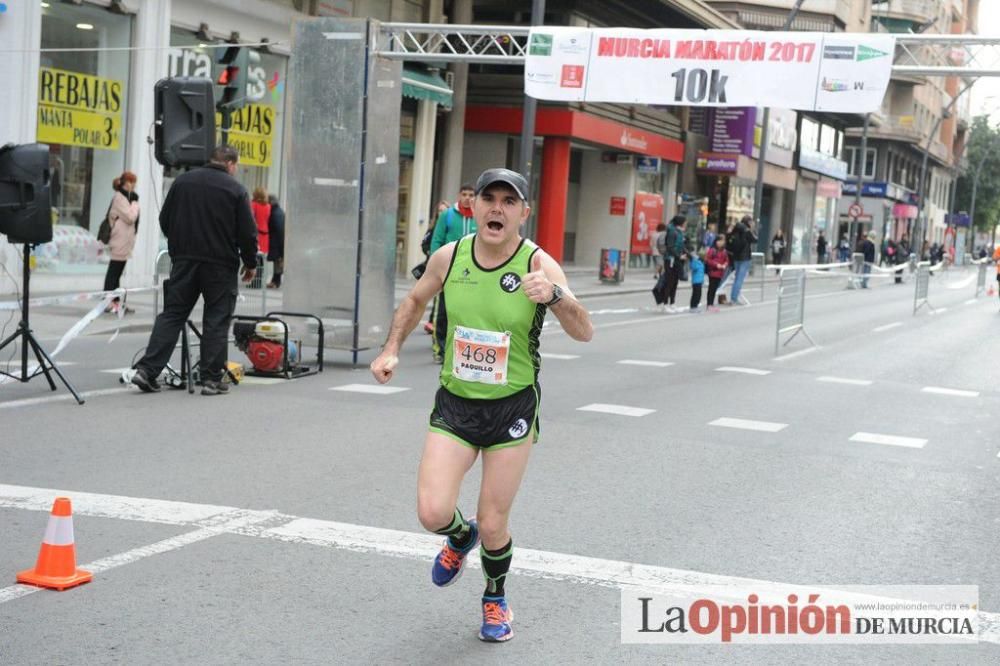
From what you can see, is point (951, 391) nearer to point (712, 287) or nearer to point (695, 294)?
point (695, 294)

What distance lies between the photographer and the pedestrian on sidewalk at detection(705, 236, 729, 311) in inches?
964

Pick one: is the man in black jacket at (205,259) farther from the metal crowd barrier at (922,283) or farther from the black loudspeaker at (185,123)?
the metal crowd barrier at (922,283)

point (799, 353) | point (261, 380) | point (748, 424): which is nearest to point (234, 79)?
point (261, 380)

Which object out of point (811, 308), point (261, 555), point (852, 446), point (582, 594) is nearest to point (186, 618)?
point (261, 555)

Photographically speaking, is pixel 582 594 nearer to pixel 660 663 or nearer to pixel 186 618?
pixel 660 663

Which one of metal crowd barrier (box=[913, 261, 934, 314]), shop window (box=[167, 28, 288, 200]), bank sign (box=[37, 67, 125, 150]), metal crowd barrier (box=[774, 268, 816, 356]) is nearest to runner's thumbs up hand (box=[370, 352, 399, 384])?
metal crowd barrier (box=[774, 268, 816, 356])

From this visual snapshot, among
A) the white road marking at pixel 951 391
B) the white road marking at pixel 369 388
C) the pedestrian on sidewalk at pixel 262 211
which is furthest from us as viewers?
the pedestrian on sidewalk at pixel 262 211

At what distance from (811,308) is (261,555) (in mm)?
22985

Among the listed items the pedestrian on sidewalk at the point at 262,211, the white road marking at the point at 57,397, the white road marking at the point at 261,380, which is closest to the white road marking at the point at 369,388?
the white road marking at the point at 261,380

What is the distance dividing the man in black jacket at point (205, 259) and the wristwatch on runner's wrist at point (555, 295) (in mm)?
6450

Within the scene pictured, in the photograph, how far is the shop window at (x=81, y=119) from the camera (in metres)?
18.4

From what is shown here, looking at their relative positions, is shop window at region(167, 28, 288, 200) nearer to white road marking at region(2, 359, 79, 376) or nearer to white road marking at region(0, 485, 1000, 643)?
white road marking at region(2, 359, 79, 376)

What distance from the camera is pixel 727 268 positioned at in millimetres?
25562

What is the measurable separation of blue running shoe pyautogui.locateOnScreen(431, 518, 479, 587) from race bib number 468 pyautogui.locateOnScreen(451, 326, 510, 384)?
2.02ft
